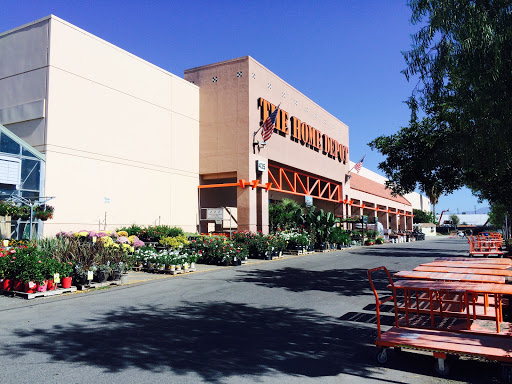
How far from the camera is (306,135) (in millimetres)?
33438

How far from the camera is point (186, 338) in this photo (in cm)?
638

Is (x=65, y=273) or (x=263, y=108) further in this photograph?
(x=263, y=108)

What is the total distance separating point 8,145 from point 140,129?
7.22 metres

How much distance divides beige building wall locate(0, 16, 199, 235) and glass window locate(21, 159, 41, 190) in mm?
426

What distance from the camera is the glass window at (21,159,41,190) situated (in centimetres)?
1653

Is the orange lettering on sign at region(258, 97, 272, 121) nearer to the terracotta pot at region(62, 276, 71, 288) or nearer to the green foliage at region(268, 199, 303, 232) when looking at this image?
the green foliage at region(268, 199, 303, 232)

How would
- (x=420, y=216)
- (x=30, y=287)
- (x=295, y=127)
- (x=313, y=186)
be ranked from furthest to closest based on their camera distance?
(x=420, y=216) → (x=313, y=186) → (x=295, y=127) → (x=30, y=287)

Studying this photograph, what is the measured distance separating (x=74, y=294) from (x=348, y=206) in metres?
36.3

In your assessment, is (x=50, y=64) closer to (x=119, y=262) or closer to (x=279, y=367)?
(x=119, y=262)

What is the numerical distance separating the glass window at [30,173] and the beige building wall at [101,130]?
426mm

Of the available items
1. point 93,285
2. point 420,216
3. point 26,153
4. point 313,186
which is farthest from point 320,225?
point 420,216

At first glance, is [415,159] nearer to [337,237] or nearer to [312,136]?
[337,237]

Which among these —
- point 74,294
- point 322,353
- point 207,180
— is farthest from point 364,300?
point 207,180

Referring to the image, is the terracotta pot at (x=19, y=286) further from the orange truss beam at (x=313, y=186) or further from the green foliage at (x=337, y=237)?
the orange truss beam at (x=313, y=186)
